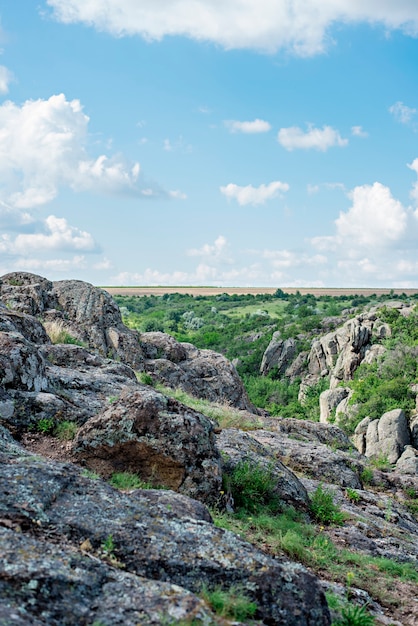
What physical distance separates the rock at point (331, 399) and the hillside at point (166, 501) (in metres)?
35.5

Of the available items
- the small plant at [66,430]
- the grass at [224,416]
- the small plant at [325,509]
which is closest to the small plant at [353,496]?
the small plant at [325,509]

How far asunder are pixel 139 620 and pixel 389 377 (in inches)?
2062

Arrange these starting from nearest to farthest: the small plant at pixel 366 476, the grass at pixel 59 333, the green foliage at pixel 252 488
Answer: the green foliage at pixel 252 488, the small plant at pixel 366 476, the grass at pixel 59 333

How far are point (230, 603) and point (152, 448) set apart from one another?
3.67m

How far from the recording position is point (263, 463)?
9852 mm

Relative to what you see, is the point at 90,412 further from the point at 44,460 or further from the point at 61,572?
the point at 61,572

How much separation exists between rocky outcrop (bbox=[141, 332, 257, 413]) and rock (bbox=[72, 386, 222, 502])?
9929 mm

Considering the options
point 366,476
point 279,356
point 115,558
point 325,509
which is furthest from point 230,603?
point 279,356

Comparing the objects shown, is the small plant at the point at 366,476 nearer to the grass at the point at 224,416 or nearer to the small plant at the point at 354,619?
the grass at the point at 224,416

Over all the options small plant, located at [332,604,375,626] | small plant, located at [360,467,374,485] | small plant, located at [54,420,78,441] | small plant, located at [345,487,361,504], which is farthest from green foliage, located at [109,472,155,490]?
small plant, located at [360,467,374,485]

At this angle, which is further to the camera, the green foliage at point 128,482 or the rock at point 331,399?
the rock at point 331,399

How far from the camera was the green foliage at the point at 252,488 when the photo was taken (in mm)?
8859

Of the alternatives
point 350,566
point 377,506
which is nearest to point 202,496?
point 350,566

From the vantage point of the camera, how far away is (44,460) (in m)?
6.02
